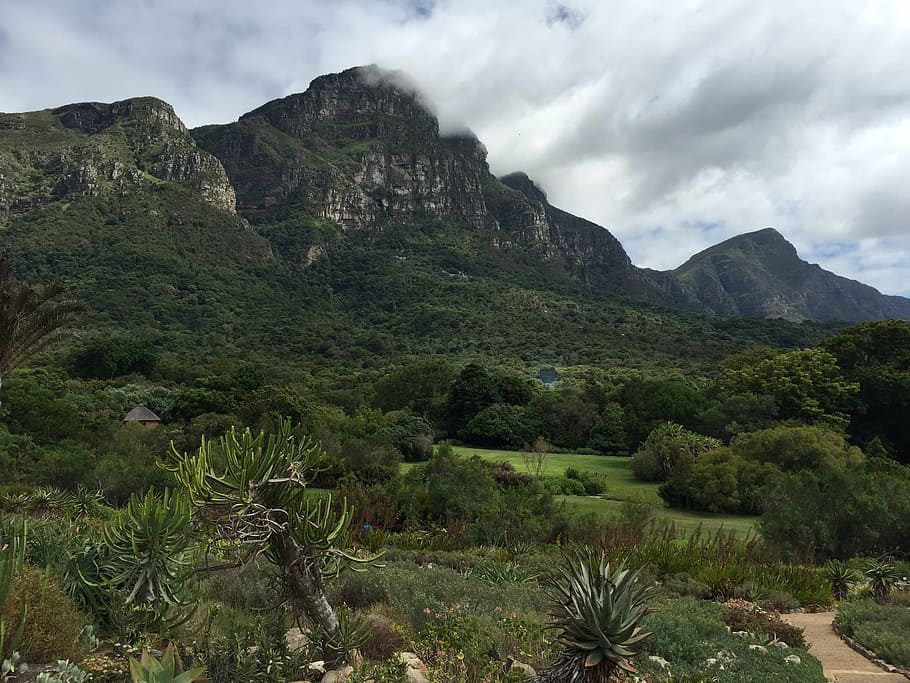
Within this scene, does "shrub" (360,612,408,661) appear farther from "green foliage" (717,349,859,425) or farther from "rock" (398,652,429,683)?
"green foliage" (717,349,859,425)

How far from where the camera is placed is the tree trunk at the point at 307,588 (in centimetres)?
415

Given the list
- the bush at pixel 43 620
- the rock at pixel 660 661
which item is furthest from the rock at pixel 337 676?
the rock at pixel 660 661

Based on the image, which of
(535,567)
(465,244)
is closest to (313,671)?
(535,567)

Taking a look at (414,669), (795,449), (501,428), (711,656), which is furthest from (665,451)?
(414,669)

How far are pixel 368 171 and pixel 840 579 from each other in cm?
16210

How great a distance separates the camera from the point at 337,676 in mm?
4082

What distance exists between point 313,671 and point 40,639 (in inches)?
71.0

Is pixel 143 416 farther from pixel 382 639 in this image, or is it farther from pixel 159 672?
pixel 159 672

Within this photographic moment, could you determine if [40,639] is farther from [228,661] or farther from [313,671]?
[313,671]

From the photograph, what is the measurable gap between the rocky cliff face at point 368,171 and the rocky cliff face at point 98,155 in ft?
70.4

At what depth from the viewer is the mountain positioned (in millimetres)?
81312

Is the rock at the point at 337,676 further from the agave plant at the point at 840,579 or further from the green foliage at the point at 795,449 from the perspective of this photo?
the green foliage at the point at 795,449

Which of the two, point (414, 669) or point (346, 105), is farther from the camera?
point (346, 105)

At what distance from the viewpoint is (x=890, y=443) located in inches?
1232
